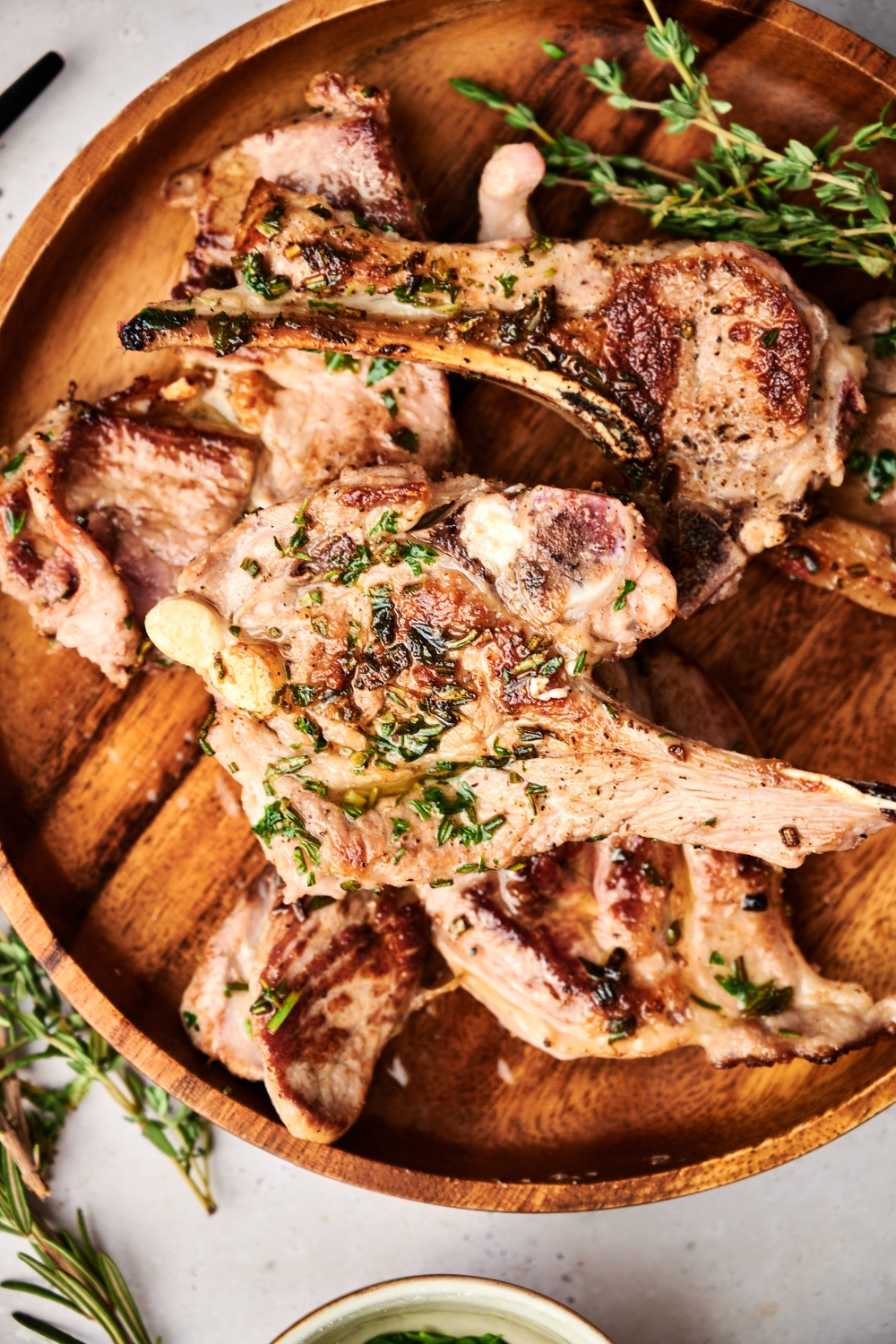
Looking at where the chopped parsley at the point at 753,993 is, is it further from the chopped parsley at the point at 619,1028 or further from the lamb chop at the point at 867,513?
the lamb chop at the point at 867,513

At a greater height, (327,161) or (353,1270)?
(327,161)

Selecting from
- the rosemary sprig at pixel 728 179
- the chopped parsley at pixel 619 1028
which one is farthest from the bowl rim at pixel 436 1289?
the rosemary sprig at pixel 728 179

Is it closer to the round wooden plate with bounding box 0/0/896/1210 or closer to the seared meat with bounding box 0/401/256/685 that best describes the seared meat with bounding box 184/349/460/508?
the seared meat with bounding box 0/401/256/685

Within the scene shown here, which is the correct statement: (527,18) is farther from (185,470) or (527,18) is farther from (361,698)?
(361,698)

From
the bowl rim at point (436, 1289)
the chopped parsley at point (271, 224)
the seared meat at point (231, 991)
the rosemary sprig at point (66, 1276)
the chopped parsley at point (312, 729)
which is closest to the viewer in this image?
the chopped parsley at point (312, 729)

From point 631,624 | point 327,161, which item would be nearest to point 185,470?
point 327,161

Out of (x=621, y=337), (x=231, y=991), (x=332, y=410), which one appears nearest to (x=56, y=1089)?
(x=231, y=991)
